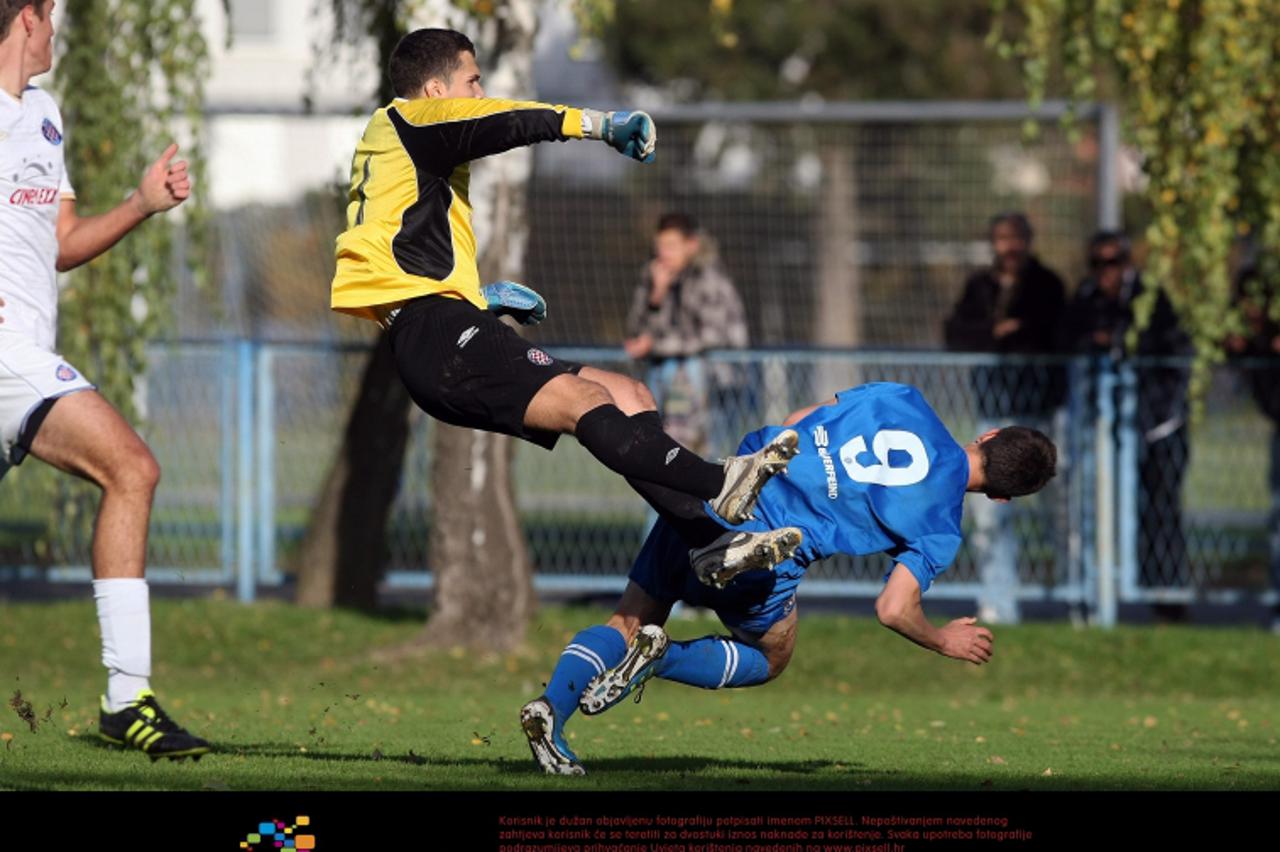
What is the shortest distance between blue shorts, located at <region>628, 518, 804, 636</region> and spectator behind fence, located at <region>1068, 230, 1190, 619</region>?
6.59 meters

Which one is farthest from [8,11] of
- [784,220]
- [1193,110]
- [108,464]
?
[784,220]

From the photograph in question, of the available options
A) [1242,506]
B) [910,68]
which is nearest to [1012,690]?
[1242,506]

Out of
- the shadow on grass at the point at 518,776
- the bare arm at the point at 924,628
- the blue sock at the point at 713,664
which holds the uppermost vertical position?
the bare arm at the point at 924,628

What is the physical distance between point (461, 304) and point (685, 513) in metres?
1.09

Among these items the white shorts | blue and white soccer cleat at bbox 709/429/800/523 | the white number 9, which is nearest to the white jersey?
the white shorts

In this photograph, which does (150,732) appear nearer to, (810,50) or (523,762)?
(523,762)

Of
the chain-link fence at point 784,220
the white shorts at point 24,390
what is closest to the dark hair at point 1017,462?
the white shorts at point 24,390

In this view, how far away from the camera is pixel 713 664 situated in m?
7.57

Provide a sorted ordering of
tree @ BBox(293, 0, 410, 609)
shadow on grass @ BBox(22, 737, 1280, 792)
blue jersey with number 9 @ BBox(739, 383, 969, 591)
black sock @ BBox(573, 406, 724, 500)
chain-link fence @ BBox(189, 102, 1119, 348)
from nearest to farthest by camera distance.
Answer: shadow on grass @ BBox(22, 737, 1280, 792) → black sock @ BBox(573, 406, 724, 500) → blue jersey with number 9 @ BBox(739, 383, 969, 591) → tree @ BBox(293, 0, 410, 609) → chain-link fence @ BBox(189, 102, 1119, 348)

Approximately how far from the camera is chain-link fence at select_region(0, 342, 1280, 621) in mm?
13820

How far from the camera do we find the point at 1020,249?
14.2m

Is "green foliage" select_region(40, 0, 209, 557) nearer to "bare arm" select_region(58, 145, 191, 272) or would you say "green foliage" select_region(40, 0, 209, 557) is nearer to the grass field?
the grass field

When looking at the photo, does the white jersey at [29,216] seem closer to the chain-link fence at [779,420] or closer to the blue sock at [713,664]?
the blue sock at [713,664]

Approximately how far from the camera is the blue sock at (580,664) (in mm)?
7285
